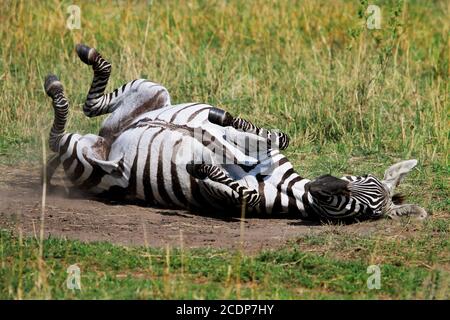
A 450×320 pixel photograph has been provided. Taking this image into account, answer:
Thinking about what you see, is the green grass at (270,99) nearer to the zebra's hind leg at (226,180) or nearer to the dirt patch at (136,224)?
the dirt patch at (136,224)

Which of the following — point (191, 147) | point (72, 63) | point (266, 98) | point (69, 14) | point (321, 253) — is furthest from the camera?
point (69, 14)

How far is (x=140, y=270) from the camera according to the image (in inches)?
216

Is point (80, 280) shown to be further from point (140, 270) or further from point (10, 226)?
point (10, 226)

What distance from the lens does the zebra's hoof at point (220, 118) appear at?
6.77 m

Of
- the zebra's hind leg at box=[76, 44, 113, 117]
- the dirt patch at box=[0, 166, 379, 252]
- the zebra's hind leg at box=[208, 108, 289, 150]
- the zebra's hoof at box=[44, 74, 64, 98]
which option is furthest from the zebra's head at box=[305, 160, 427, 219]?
the zebra's hoof at box=[44, 74, 64, 98]

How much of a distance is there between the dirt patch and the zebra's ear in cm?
32

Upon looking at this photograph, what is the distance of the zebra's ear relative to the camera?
6727 mm

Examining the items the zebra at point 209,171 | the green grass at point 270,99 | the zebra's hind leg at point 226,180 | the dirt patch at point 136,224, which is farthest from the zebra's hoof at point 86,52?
the zebra's hind leg at point 226,180

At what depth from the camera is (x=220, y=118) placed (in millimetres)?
6773

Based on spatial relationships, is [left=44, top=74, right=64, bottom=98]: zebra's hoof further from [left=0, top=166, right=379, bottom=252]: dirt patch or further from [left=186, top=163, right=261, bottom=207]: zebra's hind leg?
[left=186, top=163, right=261, bottom=207]: zebra's hind leg

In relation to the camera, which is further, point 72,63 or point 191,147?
point 72,63
